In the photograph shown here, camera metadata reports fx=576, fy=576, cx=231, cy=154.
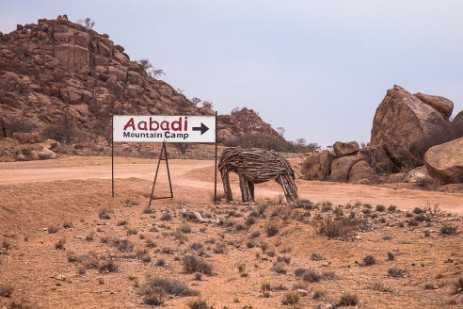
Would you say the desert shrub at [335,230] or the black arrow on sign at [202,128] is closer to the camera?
the desert shrub at [335,230]

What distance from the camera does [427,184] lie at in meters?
23.7

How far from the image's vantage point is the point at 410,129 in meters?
27.4

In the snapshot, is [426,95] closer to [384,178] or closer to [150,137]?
[384,178]

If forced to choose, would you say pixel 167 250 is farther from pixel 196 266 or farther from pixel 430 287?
pixel 430 287

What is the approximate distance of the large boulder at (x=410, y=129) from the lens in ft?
88.7

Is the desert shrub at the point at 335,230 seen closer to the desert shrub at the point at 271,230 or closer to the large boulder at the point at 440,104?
the desert shrub at the point at 271,230

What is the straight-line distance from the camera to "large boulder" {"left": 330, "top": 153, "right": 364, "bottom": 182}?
27.5 meters

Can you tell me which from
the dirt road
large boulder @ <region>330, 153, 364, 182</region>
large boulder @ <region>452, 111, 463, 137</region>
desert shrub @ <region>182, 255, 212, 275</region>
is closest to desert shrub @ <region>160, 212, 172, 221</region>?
desert shrub @ <region>182, 255, 212, 275</region>

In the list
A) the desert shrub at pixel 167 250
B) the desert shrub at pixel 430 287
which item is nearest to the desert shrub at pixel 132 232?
the desert shrub at pixel 167 250

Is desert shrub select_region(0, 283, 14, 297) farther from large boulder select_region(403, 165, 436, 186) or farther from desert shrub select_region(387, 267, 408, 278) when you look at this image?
large boulder select_region(403, 165, 436, 186)

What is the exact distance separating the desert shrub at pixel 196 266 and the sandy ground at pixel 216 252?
10cm

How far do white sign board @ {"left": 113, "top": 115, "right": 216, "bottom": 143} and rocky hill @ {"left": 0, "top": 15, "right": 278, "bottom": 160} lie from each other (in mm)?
33211

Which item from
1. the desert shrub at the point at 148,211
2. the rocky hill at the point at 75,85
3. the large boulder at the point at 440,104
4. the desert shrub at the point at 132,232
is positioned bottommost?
the desert shrub at the point at 132,232

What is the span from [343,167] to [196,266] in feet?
61.2
